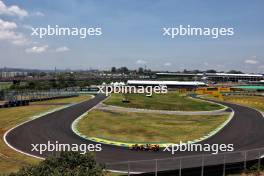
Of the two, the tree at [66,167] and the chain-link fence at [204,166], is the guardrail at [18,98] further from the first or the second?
the tree at [66,167]

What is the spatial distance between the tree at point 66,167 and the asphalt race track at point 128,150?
8.45m

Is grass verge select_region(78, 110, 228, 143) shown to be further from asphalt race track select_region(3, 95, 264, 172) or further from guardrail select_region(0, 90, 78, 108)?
guardrail select_region(0, 90, 78, 108)

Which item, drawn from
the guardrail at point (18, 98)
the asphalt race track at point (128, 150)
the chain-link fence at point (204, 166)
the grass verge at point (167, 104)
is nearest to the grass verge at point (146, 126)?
the asphalt race track at point (128, 150)

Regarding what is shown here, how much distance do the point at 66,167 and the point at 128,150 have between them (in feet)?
62.5

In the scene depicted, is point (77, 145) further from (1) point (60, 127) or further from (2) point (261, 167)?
(2) point (261, 167)

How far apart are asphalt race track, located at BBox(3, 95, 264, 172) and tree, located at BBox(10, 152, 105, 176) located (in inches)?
333

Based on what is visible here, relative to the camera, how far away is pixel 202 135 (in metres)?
43.9

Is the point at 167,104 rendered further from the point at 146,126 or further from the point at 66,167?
the point at 66,167

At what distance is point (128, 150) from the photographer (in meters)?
34.7

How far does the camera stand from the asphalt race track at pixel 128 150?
26.7 m

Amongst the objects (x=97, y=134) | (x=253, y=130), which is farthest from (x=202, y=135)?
(x=97, y=134)

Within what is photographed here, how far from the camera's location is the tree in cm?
1477

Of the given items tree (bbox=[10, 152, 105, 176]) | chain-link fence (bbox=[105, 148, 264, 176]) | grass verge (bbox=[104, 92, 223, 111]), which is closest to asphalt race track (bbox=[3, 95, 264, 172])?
chain-link fence (bbox=[105, 148, 264, 176])

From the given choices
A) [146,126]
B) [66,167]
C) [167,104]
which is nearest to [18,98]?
[167,104]
